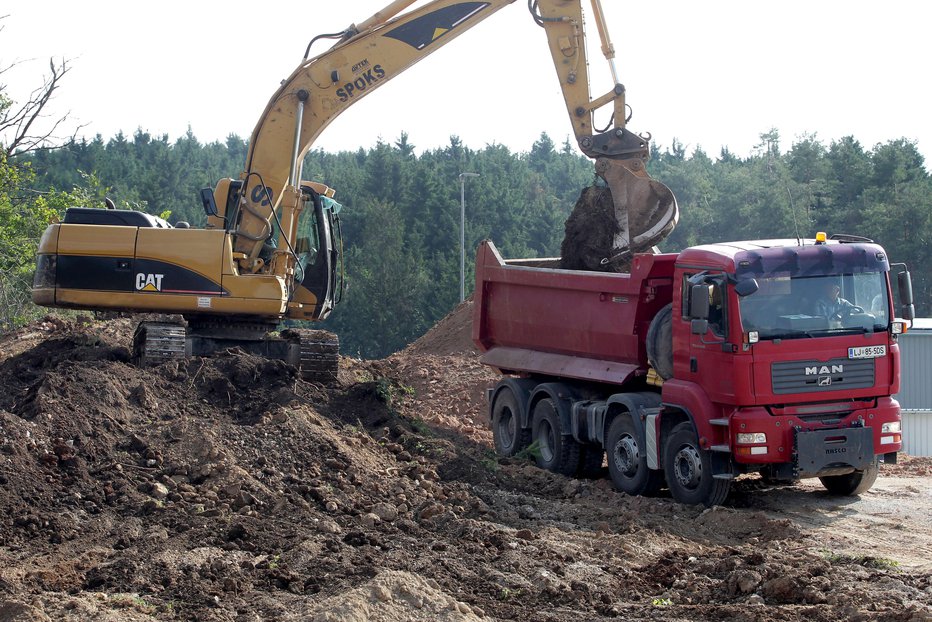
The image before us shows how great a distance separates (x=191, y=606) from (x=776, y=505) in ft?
21.6

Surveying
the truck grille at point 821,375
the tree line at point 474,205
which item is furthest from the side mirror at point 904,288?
the tree line at point 474,205

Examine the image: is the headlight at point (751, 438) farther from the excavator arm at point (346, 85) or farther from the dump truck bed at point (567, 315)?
the excavator arm at point (346, 85)

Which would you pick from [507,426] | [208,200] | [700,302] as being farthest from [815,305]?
[208,200]

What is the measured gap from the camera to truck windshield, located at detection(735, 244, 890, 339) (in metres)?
10.6

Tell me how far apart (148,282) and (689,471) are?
23.4 ft

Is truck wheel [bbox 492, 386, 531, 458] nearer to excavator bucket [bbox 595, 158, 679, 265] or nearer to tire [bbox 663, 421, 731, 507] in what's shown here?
excavator bucket [bbox 595, 158, 679, 265]

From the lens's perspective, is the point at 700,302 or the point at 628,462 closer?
the point at 700,302

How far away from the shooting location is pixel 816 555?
29.4ft

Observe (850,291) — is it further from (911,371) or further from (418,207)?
(418,207)

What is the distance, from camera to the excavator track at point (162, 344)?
13602 millimetres

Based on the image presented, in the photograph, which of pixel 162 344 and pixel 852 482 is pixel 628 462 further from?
pixel 162 344

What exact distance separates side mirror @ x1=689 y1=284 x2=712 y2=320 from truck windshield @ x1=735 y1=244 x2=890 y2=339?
13.2 inches

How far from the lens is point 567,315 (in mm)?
12977

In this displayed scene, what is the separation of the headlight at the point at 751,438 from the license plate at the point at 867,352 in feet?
4.11
